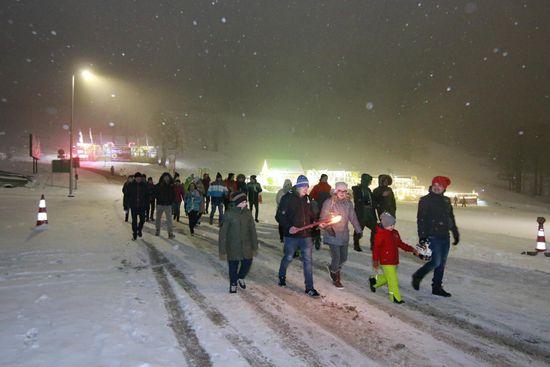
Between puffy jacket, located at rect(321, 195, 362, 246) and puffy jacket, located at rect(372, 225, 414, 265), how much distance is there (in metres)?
0.59

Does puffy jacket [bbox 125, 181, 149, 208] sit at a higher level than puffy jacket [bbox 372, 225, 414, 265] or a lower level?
higher

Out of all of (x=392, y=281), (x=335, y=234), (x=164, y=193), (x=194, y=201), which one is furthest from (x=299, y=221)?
(x=194, y=201)

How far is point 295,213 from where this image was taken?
23.0 feet

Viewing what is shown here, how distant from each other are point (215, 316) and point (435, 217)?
3.97m

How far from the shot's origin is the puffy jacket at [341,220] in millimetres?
7312

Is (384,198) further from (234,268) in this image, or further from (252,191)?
(252,191)

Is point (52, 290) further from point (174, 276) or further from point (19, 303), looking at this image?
point (174, 276)

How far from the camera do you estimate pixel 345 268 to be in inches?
357

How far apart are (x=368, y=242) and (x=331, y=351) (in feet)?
28.2

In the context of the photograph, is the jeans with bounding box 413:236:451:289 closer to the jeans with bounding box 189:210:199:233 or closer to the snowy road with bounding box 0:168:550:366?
the snowy road with bounding box 0:168:550:366

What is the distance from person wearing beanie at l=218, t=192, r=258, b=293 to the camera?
680 cm

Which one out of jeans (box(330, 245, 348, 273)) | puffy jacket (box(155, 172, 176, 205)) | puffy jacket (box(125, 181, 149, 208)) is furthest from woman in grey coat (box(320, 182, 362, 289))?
puffy jacket (box(125, 181, 149, 208))

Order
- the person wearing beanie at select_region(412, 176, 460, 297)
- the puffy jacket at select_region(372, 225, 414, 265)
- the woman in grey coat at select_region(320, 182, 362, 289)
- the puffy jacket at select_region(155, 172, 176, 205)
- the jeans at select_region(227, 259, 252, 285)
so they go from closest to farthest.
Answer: the puffy jacket at select_region(372, 225, 414, 265) → the jeans at select_region(227, 259, 252, 285) → the person wearing beanie at select_region(412, 176, 460, 297) → the woman in grey coat at select_region(320, 182, 362, 289) → the puffy jacket at select_region(155, 172, 176, 205)

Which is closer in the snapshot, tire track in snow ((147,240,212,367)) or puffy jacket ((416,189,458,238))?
tire track in snow ((147,240,212,367))
